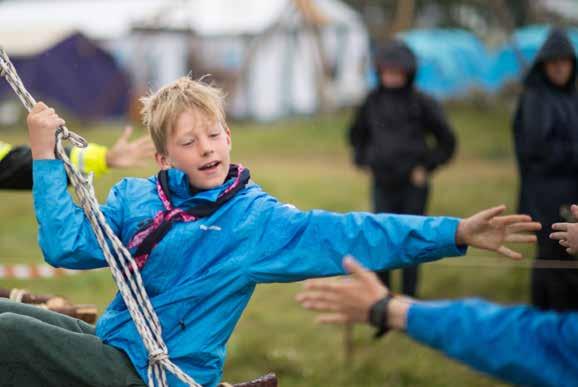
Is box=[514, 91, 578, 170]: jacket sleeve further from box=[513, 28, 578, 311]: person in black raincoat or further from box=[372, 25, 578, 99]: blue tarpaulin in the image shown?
box=[372, 25, 578, 99]: blue tarpaulin

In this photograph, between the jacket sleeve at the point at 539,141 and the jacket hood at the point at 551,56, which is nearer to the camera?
the jacket sleeve at the point at 539,141

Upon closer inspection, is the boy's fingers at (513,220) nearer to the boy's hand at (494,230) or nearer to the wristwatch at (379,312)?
the boy's hand at (494,230)

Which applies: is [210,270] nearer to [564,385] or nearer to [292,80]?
[564,385]

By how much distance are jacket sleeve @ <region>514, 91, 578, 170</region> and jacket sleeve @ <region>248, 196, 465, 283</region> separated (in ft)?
13.2

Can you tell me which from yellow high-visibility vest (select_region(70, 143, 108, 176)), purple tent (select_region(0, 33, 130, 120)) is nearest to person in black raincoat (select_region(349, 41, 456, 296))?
yellow high-visibility vest (select_region(70, 143, 108, 176))

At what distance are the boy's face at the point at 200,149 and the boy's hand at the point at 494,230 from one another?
3.12ft

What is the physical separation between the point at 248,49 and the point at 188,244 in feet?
74.0

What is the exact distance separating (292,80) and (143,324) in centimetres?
2324

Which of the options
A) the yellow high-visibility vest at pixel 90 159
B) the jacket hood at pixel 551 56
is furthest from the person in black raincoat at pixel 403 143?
the yellow high-visibility vest at pixel 90 159

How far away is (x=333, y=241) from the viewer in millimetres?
3354

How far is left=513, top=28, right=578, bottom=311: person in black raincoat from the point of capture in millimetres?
7090

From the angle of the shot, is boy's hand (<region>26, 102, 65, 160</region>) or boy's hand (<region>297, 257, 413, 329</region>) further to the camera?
boy's hand (<region>26, 102, 65, 160</region>)

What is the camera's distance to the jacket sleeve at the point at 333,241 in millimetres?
3203

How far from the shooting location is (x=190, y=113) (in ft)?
11.7
